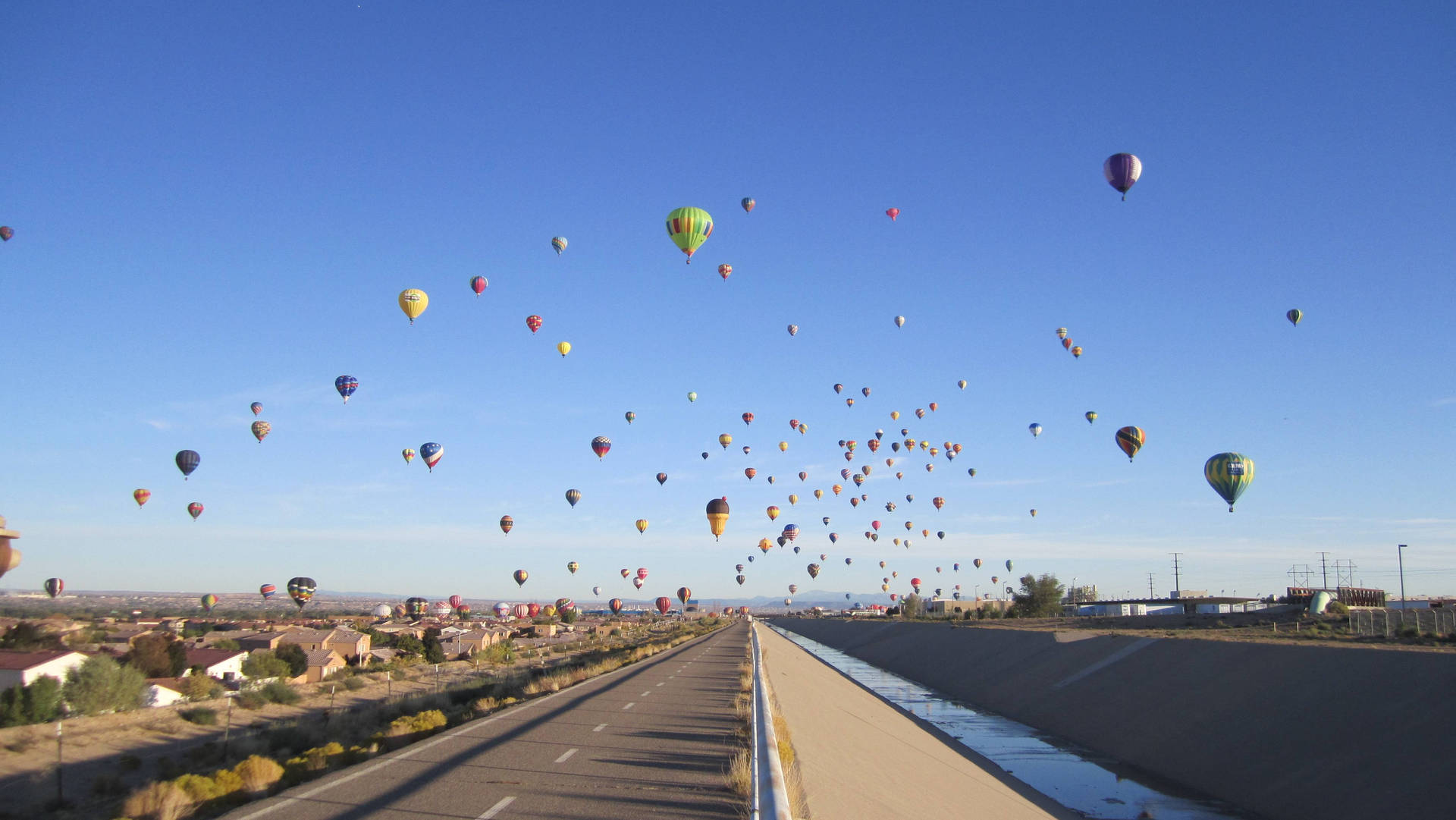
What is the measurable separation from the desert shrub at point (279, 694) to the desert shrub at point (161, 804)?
32132 millimetres

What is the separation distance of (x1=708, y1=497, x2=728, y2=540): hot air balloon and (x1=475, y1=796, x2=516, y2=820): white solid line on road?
50.3 meters

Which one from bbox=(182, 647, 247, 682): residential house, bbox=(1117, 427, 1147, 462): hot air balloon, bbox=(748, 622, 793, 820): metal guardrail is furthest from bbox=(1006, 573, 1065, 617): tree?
bbox=(748, 622, 793, 820): metal guardrail

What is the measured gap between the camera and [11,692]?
35.4 metres

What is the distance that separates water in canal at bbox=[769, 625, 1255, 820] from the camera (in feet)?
69.8

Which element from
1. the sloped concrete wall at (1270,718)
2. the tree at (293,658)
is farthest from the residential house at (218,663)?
the sloped concrete wall at (1270,718)

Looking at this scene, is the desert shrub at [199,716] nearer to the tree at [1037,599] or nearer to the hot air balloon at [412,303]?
the hot air balloon at [412,303]

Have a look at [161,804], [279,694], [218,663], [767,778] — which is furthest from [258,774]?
[218,663]

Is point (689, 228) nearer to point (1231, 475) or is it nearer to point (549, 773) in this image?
point (1231, 475)

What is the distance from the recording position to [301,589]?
73.0 meters

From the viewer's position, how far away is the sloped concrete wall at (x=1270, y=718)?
1842cm

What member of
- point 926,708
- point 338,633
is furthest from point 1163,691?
point 338,633

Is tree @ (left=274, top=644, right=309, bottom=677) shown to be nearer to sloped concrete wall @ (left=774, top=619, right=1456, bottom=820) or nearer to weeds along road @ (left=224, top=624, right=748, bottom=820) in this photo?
weeds along road @ (left=224, top=624, right=748, bottom=820)

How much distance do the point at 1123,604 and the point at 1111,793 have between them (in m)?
94.6

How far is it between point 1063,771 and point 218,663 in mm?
51584
